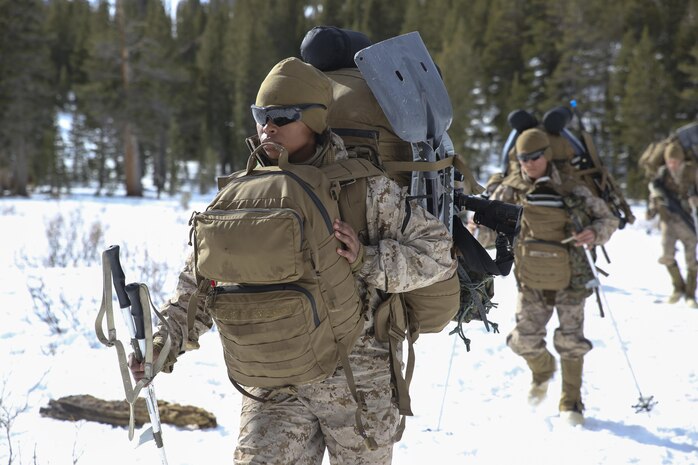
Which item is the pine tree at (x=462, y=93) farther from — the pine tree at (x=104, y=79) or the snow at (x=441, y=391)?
the snow at (x=441, y=391)

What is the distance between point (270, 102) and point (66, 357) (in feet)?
12.7

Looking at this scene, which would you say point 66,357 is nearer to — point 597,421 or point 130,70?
point 597,421

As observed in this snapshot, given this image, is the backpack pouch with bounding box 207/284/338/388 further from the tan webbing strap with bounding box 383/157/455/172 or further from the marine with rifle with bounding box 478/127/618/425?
the marine with rifle with bounding box 478/127/618/425

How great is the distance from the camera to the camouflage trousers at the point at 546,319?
471 cm

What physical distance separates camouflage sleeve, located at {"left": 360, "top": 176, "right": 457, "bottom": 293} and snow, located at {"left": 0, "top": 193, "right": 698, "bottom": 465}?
195 cm

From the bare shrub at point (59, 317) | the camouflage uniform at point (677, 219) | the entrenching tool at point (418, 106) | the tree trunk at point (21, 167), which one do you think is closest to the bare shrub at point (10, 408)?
the bare shrub at point (59, 317)

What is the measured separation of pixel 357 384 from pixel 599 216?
3.14 meters

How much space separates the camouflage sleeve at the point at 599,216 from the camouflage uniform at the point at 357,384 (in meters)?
2.71

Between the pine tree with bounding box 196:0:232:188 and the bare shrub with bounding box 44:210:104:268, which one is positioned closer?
the bare shrub with bounding box 44:210:104:268

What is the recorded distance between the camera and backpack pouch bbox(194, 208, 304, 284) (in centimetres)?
177

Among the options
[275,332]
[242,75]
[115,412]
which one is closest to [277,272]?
[275,332]

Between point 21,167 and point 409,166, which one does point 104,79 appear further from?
point 409,166

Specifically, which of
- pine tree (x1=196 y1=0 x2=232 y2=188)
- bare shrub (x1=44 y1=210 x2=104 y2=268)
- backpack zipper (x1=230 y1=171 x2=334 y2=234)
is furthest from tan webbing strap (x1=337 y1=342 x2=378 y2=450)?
pine tree (x1=196 y1=0 x2=232 y2=188)

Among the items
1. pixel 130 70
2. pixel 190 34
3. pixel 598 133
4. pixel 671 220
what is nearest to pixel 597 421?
pixel 671 220
